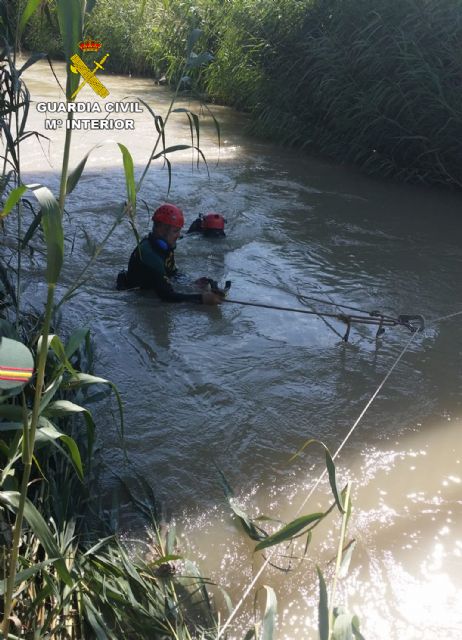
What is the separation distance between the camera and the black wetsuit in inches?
214

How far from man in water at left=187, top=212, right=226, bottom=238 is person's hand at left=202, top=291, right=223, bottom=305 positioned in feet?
5.57

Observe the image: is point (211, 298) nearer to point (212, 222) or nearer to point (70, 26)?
point (212, 222)

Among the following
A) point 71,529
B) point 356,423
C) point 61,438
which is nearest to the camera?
point 61,438

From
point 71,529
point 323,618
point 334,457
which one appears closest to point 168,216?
point 334,457

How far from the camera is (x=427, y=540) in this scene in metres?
3.18

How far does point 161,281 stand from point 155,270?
0.32 feet

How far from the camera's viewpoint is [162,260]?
5.48 metres

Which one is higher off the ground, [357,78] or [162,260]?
[357,78]

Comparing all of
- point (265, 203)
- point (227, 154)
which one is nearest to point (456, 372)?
point (265, 203)

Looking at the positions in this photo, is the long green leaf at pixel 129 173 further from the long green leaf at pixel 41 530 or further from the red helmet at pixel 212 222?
the red helmet at pixel 212 222

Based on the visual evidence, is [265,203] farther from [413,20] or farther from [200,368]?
[200,368]

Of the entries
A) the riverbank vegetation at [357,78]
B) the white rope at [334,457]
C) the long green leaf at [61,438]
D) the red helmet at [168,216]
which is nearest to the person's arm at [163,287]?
the red helmet at [168,216]

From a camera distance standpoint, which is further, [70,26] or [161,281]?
[161,281]

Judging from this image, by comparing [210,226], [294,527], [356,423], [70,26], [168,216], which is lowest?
[210,226]
